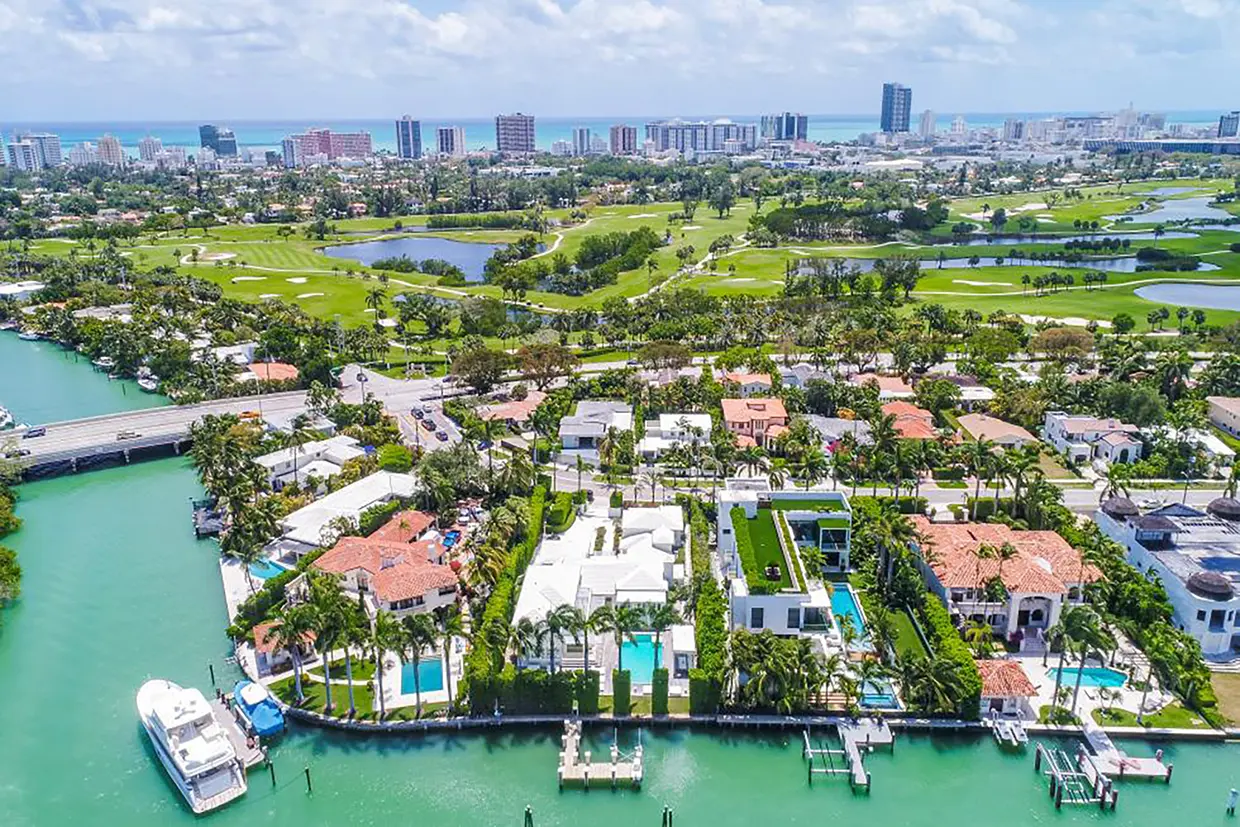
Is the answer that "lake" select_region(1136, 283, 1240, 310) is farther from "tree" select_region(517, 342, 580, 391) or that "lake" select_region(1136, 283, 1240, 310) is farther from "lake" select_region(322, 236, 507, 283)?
"lake" select_region(322, 236, 507, 283)

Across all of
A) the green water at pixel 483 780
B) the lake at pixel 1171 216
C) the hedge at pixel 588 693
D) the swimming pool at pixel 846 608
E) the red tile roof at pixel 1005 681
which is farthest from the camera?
the lake at pixel 1171 216

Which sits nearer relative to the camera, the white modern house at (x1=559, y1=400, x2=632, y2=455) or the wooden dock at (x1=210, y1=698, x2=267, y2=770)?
the wooden dock at (x1=210, y1=698, x2=267, y2=770)

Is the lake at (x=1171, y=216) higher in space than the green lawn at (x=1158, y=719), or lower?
higher

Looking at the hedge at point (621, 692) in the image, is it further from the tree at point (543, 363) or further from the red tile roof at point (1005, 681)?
the tree at point (543, 363)

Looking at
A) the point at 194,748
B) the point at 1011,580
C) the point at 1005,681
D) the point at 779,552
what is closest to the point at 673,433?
the point at 779,552

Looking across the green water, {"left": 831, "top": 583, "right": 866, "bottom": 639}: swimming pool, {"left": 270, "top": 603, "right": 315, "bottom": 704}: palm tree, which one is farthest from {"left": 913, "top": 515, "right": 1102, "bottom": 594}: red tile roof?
{"left": 270, "top": 603, "right": 315, "bottom": 704}: palm tree

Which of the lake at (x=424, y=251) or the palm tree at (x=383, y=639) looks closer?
the palm tree at (x=383, y=639)

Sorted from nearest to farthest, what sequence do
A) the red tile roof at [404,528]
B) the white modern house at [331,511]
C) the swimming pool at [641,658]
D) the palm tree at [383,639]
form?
the palm tree at [383,639]
the swimming pool at [641,658]
the red tile roof at [404,528]
the white modern house at [331,511]

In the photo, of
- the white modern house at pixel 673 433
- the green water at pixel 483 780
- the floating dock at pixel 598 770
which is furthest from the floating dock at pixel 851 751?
the white modern house at pixel 673 433
